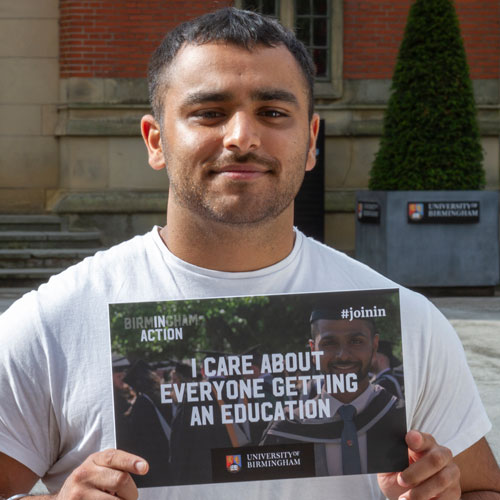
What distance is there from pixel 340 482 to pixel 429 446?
0.63 ft

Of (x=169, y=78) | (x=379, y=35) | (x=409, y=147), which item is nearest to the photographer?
(x=169, y=78)

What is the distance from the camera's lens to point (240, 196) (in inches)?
68.2

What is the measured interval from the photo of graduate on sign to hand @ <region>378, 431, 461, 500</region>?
0.03 meters

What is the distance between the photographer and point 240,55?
1762 millimetres

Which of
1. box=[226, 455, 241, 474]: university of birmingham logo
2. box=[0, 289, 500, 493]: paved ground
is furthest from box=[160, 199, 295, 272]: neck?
box=[0, 289, 500, 493]: paved ground

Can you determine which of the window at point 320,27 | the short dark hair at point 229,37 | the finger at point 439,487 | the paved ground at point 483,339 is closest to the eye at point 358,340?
the finger at point 439,487

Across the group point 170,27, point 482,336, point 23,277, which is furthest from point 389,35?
point 482,336

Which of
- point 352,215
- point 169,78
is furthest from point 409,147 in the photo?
point 169,78

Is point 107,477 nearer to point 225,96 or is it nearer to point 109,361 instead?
point 109,361

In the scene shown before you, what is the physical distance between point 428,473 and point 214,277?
526 mm

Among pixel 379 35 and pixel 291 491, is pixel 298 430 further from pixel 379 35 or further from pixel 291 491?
pixel 379 35

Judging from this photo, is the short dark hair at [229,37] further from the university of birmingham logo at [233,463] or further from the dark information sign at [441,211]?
the dark information sign at [441,211]

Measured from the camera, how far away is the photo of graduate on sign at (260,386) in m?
1.58

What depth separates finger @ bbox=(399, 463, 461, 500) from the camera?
1587 mm
